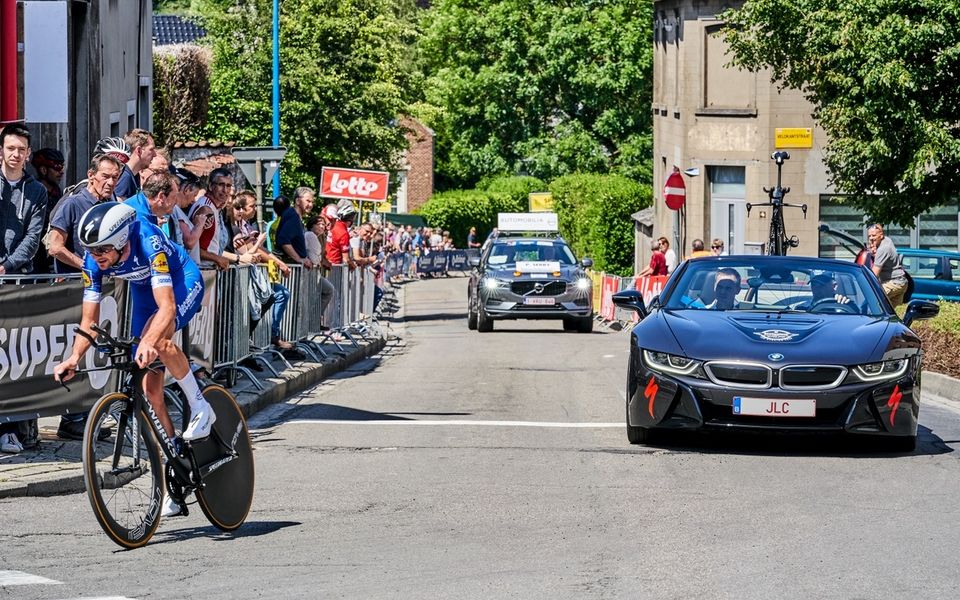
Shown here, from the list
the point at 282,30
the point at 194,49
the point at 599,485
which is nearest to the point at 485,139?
the point at 282,30

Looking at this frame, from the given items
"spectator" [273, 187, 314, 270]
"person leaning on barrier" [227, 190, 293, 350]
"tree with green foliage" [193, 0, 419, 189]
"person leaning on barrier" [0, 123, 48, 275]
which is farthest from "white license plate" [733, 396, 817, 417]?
"tree with green foliage" [193, 0, 419, 189]

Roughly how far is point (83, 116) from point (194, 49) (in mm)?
16705

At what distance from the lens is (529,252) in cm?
3003

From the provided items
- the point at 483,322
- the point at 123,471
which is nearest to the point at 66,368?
the point at 123,471

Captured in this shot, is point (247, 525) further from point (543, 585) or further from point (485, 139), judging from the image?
point (485, 139)

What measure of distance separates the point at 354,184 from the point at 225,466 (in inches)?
987

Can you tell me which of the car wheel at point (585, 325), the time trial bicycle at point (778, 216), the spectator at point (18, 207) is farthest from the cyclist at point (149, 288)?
the time trial bicycle at point (778, 216)

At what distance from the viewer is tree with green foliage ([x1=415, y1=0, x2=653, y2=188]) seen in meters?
67.7

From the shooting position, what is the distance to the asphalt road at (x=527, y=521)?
22.6 feet

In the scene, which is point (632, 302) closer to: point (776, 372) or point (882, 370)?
point (776, 372)

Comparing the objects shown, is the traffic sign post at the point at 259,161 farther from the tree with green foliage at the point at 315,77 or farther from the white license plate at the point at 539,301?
the tree with green foliage at the point at 315,77

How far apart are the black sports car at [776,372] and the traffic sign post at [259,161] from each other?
13.3 metres

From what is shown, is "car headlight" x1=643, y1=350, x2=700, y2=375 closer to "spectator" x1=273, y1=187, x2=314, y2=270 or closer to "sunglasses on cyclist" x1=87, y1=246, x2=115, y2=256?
"sunglasses on cyclist" x1=87, y1=246, x2=115, y2=256

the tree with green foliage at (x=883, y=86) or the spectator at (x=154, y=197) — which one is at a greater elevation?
the tree with green foliage at (x=883, y=86)
